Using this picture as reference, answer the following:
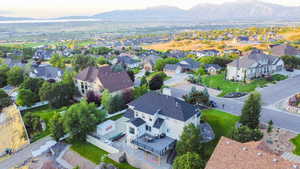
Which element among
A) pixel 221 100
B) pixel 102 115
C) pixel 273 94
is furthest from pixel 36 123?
pixel 273 94

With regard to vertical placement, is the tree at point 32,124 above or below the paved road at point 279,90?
below

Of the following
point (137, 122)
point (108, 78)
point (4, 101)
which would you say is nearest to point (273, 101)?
point (137, 122)

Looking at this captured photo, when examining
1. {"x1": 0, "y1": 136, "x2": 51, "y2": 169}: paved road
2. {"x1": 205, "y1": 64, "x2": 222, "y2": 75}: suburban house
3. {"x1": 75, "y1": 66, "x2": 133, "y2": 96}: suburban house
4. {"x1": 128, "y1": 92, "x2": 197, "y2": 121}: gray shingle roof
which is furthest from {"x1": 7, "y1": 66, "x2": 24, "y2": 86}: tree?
{"x1": 205, "y1": 64, "x2": 222, "y2": 75}: suburban house

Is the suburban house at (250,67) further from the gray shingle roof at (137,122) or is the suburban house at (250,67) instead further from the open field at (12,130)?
the open field at (12,130)

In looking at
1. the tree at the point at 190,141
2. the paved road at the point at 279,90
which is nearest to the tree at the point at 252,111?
the tree at the point at 190,141

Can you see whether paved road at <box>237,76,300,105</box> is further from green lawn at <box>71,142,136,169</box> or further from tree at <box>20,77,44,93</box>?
tree at <box>20,77,44,93</box>

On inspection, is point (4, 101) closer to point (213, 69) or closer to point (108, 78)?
point (108, 78)

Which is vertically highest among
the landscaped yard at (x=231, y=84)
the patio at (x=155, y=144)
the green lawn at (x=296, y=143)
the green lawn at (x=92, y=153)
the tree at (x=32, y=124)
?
the landscaped yard at (x=231, y=84)
